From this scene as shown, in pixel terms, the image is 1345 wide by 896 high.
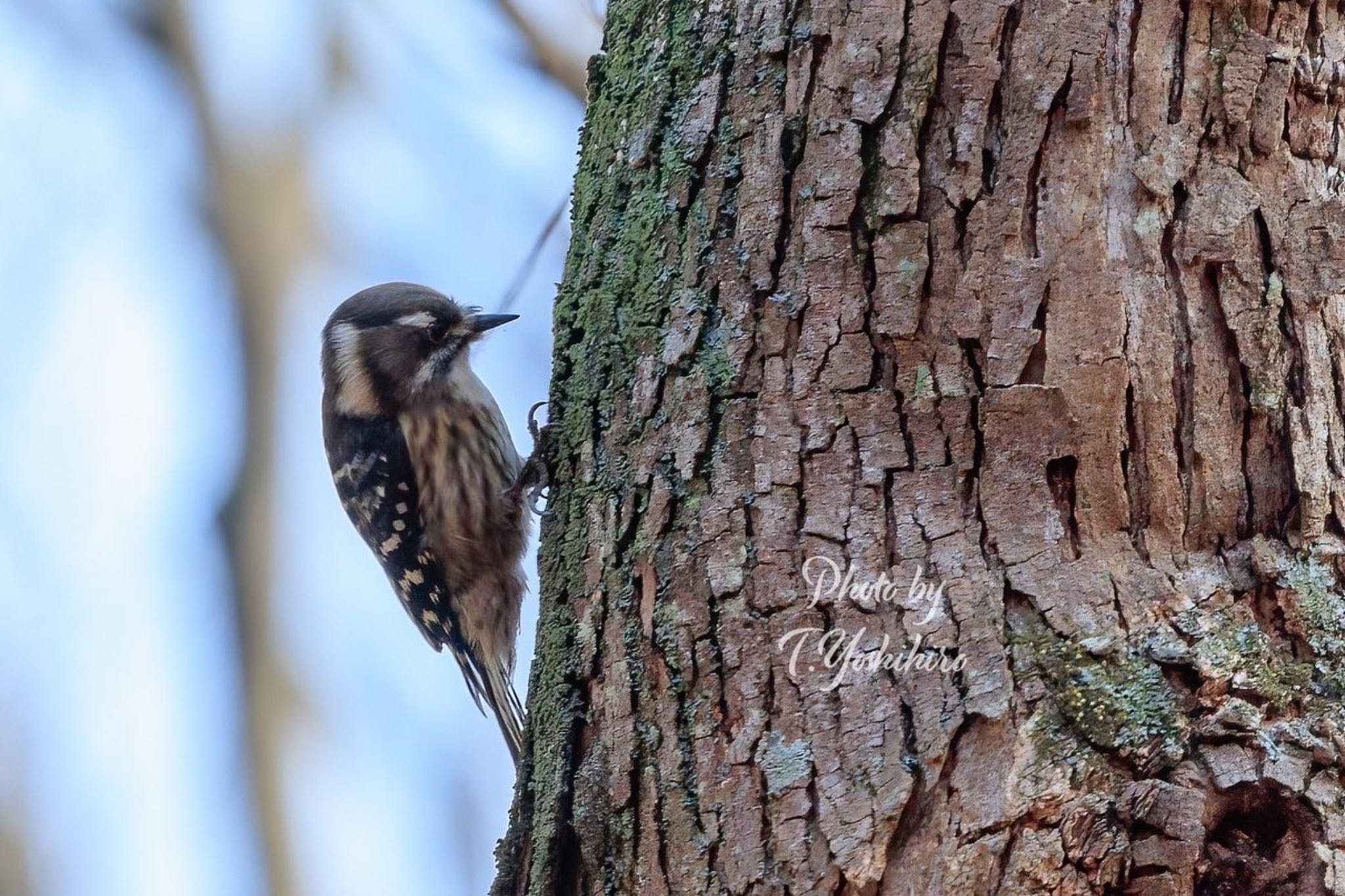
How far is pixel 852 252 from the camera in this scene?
1.92 metres

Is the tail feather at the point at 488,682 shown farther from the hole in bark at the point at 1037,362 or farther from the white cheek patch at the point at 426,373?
the hole in bark at the point at 1037,362

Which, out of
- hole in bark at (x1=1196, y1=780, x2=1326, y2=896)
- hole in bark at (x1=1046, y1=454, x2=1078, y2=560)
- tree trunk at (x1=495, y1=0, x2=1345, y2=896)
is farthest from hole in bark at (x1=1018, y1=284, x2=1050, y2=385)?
hole in bark at (x1=1196, y1=780, x2=1326, y2=896)

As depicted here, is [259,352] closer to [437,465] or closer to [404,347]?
[404,347]

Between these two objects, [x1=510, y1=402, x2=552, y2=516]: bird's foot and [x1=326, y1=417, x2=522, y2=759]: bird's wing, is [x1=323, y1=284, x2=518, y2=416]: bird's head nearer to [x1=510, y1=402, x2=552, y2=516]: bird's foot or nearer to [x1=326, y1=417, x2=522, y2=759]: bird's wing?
[x1=326, y1=417, x2=522, y2=759]: bird's wing

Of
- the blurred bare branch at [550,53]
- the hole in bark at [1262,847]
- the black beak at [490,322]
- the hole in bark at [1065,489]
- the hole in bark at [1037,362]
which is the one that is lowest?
the hole in bark at [1262,847]

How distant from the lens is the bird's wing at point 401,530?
14.0ft

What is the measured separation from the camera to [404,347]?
426 cm

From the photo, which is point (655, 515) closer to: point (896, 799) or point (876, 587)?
A: point (876, 587)

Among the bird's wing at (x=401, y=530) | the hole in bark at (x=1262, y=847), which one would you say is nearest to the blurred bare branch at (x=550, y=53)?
the bird's wing at (x=401, y=530)

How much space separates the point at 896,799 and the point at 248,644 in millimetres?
4465

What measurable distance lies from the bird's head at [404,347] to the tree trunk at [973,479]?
2.22 meters

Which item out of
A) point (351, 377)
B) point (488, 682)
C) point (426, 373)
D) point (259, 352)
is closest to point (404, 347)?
point (426, 373)

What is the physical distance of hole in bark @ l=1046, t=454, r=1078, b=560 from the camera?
1796 mm

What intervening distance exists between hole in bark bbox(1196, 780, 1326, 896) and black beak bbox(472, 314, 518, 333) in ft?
9.74
